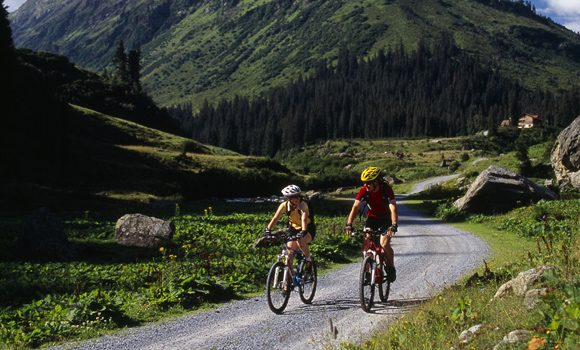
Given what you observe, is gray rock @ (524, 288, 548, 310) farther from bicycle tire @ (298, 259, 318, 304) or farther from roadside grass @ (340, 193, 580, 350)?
bicycle tire @ (298, 259, 318, 304)

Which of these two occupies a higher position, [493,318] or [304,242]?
[304,242]

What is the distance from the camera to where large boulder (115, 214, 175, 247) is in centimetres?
2078

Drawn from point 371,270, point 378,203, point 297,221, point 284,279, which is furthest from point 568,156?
point 284,279

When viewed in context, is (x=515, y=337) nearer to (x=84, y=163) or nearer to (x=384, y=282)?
(x=384, y=282)

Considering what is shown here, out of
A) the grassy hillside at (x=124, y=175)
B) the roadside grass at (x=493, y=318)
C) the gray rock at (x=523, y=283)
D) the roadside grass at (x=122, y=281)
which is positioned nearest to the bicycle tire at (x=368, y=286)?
the roadside grass at (x=493, y=318)

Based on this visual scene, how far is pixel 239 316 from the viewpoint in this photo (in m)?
10.8

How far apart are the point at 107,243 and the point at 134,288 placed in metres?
8.87

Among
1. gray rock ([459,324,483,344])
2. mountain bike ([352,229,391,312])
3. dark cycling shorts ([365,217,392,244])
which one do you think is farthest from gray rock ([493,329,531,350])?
dark cycling shorts ([365,217,392,244])

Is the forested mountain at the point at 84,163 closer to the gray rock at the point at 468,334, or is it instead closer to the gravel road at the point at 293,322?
the gravel road at the point at 293,322

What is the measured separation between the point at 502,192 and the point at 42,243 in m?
27.0

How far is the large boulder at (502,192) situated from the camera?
29141mm

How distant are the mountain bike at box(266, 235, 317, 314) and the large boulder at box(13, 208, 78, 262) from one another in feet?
36.7

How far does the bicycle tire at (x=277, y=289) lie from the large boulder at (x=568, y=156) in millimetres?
25783

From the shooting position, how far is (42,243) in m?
18.0
